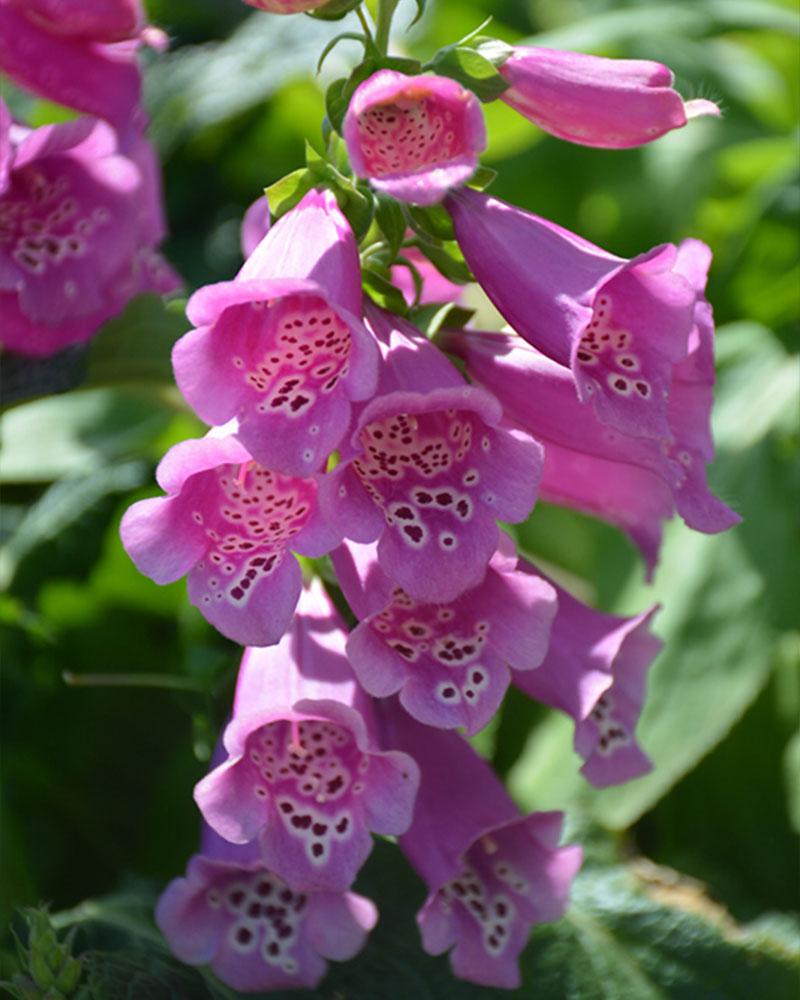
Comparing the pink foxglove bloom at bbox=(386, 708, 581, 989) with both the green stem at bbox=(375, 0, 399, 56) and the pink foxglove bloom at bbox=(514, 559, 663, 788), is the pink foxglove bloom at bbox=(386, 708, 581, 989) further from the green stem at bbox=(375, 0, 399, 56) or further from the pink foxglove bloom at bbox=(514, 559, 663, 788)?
the green stem at bbox=(375, 0, 399, 56)

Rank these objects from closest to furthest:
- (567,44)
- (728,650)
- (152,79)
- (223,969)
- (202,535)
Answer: (202,535) < (223,969) < (728,650) < (567,44) < (152,79)

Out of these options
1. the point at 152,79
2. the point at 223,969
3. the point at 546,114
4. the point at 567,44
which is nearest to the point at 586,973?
the point at 223,969

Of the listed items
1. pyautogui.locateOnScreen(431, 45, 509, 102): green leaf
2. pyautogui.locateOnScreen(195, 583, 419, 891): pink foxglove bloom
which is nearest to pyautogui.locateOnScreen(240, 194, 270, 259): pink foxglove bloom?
pyautogui.locateOnScreen(431, 45, 509, 102): green leaf

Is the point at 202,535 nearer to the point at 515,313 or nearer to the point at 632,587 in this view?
the point at 515,313

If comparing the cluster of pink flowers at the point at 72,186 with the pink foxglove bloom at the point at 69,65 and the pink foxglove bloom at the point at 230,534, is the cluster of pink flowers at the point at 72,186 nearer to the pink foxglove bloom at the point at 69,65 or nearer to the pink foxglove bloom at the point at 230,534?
the pink foxglove bloom at the point at 69,65

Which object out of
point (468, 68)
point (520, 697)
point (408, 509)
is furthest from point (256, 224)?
point (520, 697)

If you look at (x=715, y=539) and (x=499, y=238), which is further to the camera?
(x=715, y=539)

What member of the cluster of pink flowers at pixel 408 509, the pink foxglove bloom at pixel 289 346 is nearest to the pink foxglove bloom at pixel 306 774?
the cluster of pink flowers at pixel 408 509
